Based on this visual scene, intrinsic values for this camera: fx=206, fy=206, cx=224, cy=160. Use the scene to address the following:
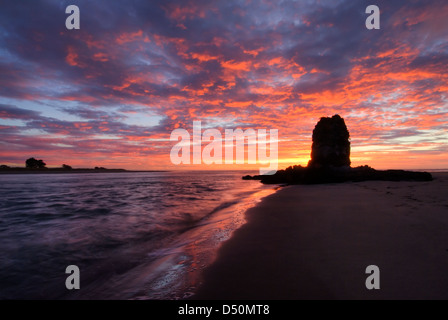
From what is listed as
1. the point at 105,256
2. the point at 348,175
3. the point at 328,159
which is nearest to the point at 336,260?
the point at 105,256

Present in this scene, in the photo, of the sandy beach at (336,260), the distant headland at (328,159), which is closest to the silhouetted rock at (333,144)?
the distant headland at (328,159)

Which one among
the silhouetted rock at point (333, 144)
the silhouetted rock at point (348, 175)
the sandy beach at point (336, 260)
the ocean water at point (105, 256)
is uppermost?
the silhouetted rock at point (333, 144)

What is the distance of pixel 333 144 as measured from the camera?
3177cm

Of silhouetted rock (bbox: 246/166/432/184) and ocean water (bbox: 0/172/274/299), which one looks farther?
silhouetted rock (bbox: 246/166/432/184)

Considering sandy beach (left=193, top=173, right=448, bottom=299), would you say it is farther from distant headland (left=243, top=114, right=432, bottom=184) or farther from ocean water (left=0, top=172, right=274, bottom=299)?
distant headland (left=243, top=114, right=432, bottom=184)

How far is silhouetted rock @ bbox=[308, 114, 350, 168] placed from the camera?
1239 inches

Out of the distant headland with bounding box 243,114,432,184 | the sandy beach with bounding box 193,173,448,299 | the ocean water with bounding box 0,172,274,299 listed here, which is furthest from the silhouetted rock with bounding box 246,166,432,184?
the ocean water with bounding box 0,172,274,299

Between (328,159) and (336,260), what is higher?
(328,159)

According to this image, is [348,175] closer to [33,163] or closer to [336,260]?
[336,260]

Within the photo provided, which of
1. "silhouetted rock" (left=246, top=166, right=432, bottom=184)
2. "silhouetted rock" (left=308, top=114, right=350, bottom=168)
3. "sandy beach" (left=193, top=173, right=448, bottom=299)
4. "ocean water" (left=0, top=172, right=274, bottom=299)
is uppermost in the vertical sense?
"silhouetted rock" (left=308, top=114, right=350, bottom=168)

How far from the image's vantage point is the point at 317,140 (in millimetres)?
33312

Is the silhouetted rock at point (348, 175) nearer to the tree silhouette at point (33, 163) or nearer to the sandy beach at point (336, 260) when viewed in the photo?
the sandy beach at point (336, 260)

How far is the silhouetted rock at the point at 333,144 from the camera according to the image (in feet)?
103
